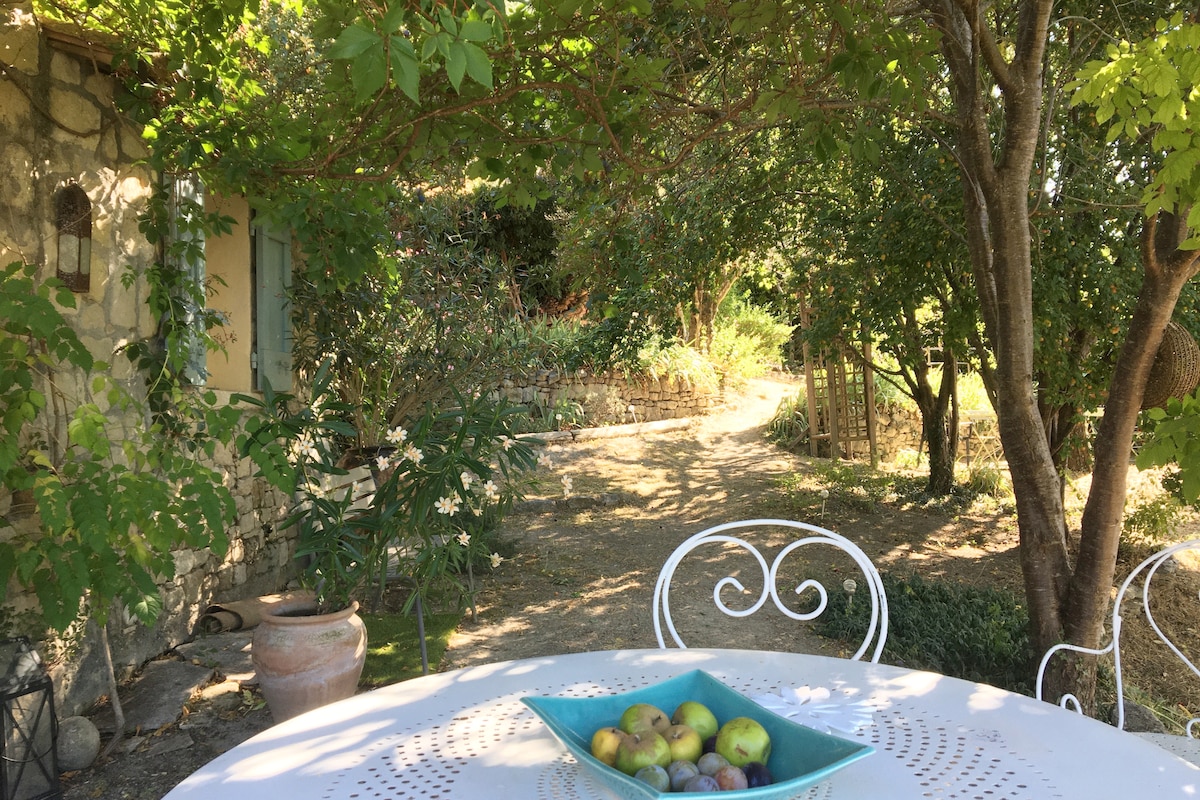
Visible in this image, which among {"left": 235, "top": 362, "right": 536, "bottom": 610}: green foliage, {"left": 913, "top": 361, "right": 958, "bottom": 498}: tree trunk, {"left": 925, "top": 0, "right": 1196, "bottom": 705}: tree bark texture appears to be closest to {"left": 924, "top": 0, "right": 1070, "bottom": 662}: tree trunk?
{"left": 925, "top": 0, "right": 1196, "bottom": 705}: tree bark texture

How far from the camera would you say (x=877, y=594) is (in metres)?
2.00

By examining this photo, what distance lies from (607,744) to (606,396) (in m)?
10.2

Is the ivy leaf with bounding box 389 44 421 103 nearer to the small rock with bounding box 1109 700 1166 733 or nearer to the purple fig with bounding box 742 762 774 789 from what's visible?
the purple fig with bounding box 742 762 774 789

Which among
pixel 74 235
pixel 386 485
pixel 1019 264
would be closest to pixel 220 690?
pixel 386 485

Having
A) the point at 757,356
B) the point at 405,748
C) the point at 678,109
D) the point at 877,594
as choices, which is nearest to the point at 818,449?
the point at 757,356

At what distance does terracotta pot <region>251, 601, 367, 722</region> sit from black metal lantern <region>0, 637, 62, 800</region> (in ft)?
2.16

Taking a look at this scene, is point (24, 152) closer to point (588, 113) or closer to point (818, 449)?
→ point (588, 113)

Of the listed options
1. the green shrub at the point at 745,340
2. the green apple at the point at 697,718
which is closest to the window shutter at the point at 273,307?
the green apple at the point at 697,718

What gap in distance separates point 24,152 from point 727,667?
10.3ft

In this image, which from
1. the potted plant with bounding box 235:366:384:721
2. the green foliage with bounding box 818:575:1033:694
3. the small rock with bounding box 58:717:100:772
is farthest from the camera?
the green foliage with bounding box 818:575:1033:694

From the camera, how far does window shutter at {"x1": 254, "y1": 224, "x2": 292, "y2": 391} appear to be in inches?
193

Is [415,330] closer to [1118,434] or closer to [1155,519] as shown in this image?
[1118,434]

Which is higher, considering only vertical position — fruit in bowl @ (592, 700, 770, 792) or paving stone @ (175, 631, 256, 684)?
fruit in bowl @ (592, 700, 770, 792)

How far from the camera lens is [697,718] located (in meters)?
1.15
